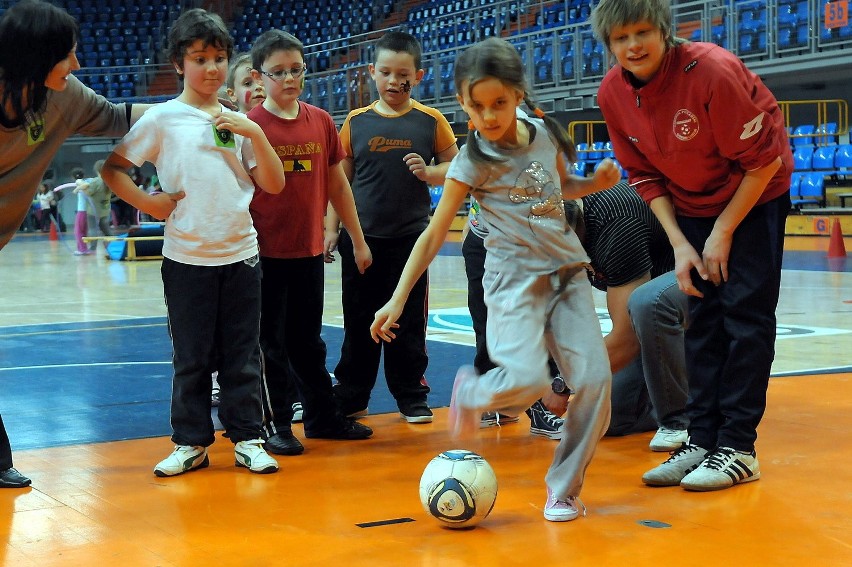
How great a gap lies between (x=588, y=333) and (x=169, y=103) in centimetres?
188

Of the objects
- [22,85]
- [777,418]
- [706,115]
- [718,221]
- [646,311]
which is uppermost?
[22,85]

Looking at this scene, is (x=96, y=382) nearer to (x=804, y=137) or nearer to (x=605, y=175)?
(x=605, y=175)

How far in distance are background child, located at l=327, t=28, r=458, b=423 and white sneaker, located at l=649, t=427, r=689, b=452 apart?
1154mm

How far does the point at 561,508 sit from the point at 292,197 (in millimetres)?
1921

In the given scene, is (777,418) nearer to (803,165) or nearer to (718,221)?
(718,221)

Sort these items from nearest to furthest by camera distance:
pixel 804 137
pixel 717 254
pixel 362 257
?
1. pixel 717 254
2. pixel 362 257
3. pixel 804 137

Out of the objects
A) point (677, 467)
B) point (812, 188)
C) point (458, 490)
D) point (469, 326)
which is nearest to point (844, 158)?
point (812, 188)

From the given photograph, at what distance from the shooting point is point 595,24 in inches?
141

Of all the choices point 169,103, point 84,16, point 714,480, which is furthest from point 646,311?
point 84,16

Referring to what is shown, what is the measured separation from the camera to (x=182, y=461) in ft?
13.1

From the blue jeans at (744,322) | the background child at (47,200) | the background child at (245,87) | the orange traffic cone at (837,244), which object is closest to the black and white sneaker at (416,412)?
the blue jeans at (744,322)

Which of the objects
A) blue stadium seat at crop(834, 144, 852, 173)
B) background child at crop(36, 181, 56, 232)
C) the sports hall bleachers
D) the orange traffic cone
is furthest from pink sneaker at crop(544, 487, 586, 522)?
background child at crop(36, 181, 56, 232)

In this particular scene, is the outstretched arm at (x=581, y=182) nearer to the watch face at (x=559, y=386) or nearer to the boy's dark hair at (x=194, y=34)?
the watch face at (x=559, y=386)

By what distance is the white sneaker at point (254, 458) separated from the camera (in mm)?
3992
